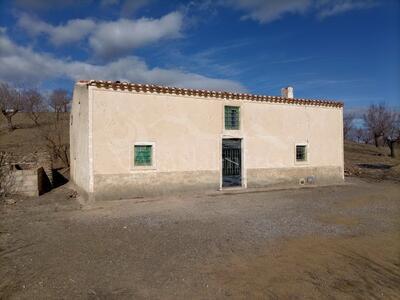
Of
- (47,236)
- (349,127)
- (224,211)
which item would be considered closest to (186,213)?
→ (224,211)

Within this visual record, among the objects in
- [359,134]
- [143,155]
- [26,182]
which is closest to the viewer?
[143,155]

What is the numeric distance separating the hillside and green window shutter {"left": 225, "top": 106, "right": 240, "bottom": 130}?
11.6 metres

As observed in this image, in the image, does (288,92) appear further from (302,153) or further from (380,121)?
(380,121)

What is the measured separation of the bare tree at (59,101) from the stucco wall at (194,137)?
91.0 feet

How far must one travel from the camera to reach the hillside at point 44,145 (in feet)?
73.7

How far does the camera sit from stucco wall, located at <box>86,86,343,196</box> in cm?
1155

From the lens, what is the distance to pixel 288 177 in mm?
15727

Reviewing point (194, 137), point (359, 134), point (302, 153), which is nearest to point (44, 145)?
point (194, 137)

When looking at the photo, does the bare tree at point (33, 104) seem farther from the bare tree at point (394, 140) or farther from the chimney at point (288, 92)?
the bare tree at point (394, 140)

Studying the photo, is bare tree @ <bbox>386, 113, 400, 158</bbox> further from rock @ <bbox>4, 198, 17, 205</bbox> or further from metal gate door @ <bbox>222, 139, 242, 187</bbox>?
rock @ <bbox>4, 198, 17, 205</bbox>

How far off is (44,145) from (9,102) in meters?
13.2

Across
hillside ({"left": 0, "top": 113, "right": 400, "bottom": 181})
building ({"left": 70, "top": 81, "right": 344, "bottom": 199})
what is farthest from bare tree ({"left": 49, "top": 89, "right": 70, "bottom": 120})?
building ({"left": 70, "top": 81, "right": 344, "bottom": 199})

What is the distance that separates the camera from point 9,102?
33.8m

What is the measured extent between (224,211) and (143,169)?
12.4ft
